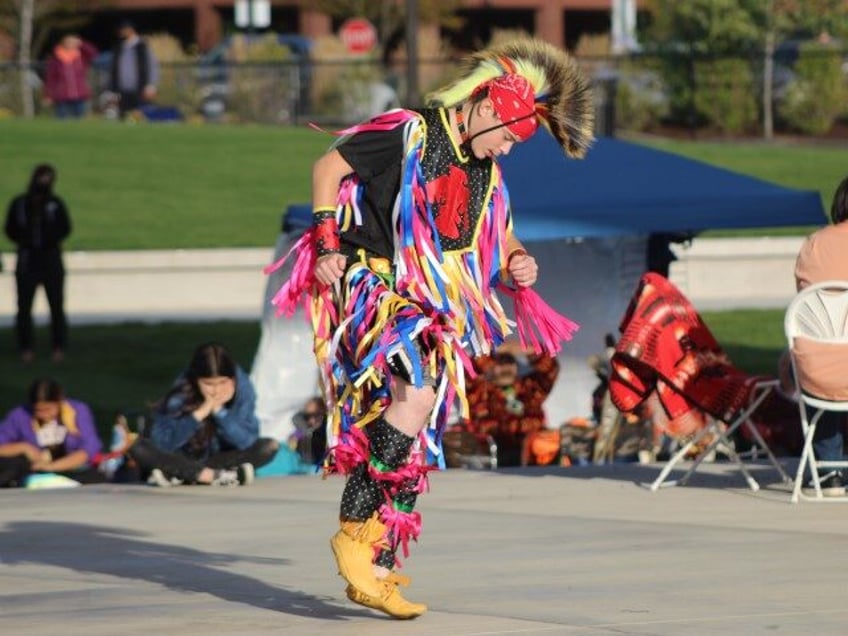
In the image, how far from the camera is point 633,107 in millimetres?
32969

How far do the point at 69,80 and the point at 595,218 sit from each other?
781 inches

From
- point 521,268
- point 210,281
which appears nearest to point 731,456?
point 521,268

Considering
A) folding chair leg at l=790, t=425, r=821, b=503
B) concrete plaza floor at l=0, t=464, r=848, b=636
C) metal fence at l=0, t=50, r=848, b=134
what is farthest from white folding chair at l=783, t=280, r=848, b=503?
metal fence at l=0, t=50, r=848, b=134

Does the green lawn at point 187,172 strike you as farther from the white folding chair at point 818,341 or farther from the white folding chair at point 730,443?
the white folding chair at point 818,341

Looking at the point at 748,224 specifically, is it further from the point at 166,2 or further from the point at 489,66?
the point at 166,2

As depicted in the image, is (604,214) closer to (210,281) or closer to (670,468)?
(670,468)

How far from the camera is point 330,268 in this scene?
253 inches

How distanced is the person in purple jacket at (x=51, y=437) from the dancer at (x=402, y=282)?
18.7ft

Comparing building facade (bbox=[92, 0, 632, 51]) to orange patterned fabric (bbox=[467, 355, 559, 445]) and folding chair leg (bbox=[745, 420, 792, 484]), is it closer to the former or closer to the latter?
orange patterned fabric (bbox=[467, 355, 559, 445])

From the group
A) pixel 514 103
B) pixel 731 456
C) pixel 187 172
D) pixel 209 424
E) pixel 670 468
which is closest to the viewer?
pixel 514 103

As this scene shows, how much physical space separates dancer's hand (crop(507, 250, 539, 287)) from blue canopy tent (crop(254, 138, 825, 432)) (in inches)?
220

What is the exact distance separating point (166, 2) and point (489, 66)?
4164 centimetres

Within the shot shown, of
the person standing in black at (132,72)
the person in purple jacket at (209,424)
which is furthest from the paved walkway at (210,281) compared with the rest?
the person in purple jacket at (209,424)

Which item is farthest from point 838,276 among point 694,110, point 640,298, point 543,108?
point 694,110
